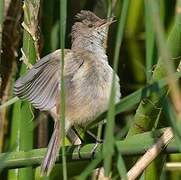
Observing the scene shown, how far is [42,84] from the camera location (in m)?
1.76

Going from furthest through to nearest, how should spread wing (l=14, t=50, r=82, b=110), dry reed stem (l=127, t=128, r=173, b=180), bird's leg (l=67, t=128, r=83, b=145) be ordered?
1. bird's leg (l=67, t=128, r=83, b=145)
2. spread wing (l=14, t=50, r=82, b=110)
3. dry reed stem (l=127, t=128, r=173, b=180)

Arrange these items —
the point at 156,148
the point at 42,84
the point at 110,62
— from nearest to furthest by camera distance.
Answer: the point at 156,148 → the point at 42,84 → the point at 110,62

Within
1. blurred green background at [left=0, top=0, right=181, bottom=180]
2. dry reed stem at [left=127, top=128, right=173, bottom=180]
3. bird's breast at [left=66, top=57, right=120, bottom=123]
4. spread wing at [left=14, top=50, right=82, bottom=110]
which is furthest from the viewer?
bird's breast at [left=66, top=57, right=120, bottom=123]

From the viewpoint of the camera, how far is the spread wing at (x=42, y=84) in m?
1.69

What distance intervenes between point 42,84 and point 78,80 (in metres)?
0.13

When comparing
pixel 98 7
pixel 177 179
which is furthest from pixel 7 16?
pixel 177 179

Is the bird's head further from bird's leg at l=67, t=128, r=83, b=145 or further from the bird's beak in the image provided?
bird's leg at l=67, t=128, r=83, b=145

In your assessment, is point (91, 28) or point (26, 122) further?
point (91, 28)

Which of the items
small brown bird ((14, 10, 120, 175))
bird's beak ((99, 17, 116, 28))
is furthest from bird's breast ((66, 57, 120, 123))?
bird's beak ((99, 17, 116, 28))

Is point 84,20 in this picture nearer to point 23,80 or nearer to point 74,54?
point 74,54

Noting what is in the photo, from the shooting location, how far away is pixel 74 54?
6.10 ft

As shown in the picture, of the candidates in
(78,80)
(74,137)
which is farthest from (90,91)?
(74,137)

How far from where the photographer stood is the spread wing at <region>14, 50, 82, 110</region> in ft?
5.55

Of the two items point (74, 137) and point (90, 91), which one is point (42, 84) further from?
point (74, 137)
